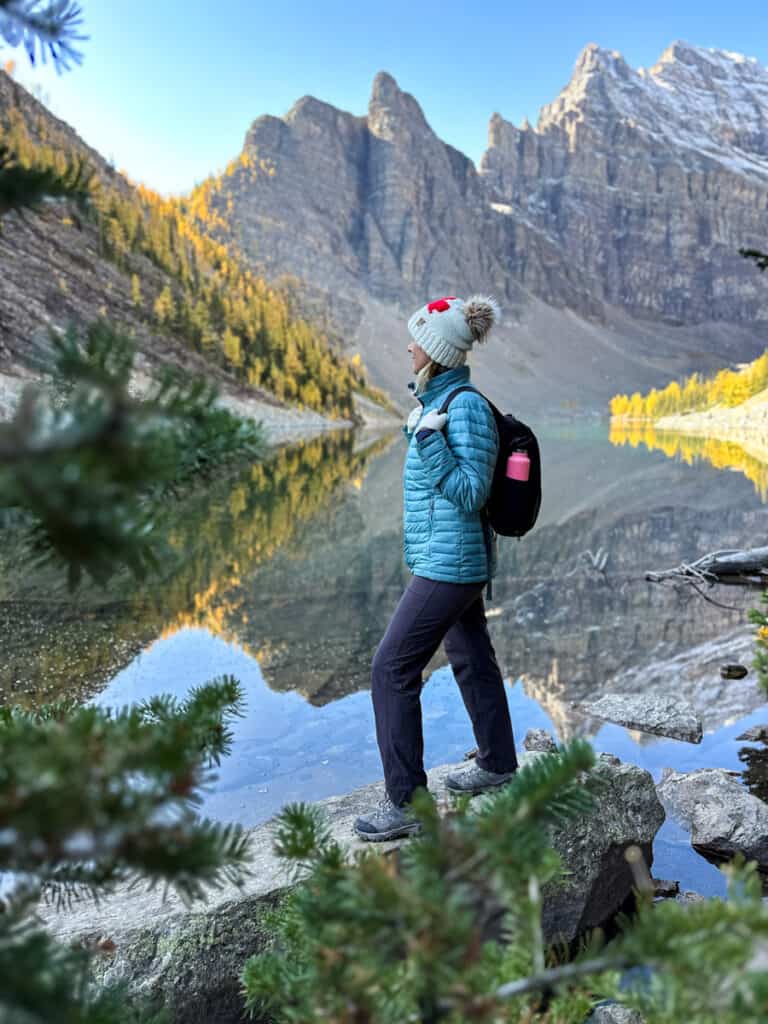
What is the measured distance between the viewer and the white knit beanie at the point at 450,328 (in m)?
4.25

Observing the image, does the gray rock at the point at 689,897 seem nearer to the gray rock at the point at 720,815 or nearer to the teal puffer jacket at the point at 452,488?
the gray rock at the point at 720,815

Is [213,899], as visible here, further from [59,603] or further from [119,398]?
[59,603]

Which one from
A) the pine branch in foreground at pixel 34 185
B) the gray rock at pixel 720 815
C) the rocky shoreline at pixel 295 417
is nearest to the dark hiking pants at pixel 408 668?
the gray rock at pixel 720 815

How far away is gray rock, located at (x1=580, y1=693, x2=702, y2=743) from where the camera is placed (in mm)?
8289

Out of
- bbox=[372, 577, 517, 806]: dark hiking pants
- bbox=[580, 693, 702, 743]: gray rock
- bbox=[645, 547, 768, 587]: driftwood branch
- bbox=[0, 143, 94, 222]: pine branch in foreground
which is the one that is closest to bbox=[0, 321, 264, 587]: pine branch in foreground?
bbox=[0, 143, 94, 222]: pine branch in foreground

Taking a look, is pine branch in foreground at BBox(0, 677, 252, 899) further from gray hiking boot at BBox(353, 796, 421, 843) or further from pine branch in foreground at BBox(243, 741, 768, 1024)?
gray hiking boot at BBox(353, 796, 421, 843)

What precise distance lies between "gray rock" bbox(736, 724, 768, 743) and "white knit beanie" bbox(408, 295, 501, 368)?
19.7 ft

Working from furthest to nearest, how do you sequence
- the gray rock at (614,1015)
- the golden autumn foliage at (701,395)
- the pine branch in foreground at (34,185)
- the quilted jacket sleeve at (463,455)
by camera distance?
the golden autumn foliage at (701,395) → the quilted jacket sleeve at (463,455) → the gray rock at (614,1015) → the pine branch in foreground at (34,185)

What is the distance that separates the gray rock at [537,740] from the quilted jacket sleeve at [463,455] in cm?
396

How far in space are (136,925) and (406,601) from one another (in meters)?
2.10

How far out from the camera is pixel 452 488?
160 inches

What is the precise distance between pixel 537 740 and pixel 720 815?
6.69 feet

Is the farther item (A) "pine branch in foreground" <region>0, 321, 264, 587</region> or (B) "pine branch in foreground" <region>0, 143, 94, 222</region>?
(B) "pine branch in foreground" <region>0, 143, 94, 222</region>

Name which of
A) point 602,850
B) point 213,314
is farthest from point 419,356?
point 213,314
